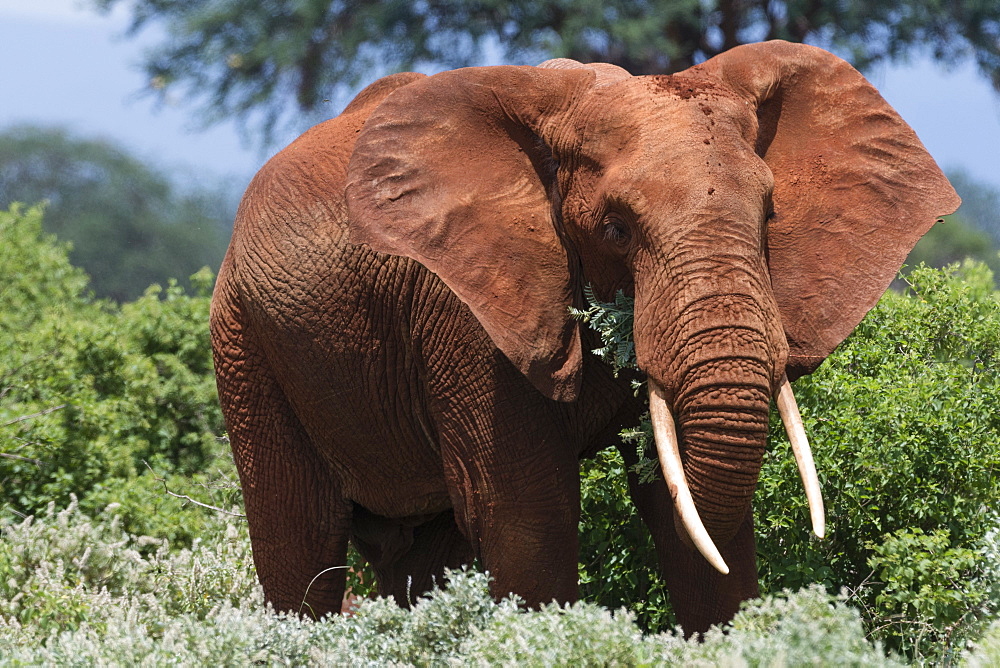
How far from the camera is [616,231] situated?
4.04 m

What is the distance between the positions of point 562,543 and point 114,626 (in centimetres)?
140

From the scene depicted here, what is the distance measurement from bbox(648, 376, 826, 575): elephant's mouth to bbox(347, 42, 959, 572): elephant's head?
0.01 m

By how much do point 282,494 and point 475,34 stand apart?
12.0 m

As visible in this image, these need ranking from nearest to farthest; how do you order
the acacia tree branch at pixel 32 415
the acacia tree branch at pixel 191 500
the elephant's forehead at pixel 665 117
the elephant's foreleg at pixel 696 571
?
the elephant's forehead at pixel 665 117, the elephant's foreleg at pixel 696 571, the acacia tree branch at pixel 191 500, the acacia tree branch at pixel 32 415

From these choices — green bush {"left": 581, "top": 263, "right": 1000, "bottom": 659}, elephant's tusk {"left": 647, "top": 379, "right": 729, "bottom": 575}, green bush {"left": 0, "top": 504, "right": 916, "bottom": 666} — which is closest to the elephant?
elephant's tusk {"left": 647, "top": 379, "right": 729, "bottom": 575}

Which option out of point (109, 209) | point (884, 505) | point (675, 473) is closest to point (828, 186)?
point (675, 473)

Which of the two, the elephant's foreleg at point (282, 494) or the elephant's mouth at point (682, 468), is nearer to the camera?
the elephant's mouth at point (682, 468)

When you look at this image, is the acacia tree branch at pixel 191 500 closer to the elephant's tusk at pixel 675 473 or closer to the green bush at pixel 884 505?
the green bush at pixel 884 505

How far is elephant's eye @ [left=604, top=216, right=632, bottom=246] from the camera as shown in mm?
4016

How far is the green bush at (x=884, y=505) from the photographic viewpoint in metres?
5.02

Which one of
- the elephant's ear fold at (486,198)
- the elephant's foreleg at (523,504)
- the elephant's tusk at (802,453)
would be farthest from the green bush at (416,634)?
the elephant's ear fold at (486,198)

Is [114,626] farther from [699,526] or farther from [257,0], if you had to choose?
[257,0]

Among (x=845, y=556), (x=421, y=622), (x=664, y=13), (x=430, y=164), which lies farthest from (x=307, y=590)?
(x=664, y=13)

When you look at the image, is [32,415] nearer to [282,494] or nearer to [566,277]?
[282,494]
